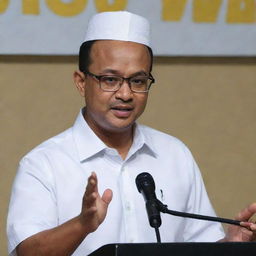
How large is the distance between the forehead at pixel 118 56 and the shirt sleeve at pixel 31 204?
35 cm

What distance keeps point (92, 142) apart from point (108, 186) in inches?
5.6

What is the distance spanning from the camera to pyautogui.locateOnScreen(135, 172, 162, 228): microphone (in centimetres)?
187

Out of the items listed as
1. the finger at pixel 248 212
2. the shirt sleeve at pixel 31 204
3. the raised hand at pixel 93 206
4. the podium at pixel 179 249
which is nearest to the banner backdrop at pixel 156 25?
the shirt sleeve at pixel 31 204

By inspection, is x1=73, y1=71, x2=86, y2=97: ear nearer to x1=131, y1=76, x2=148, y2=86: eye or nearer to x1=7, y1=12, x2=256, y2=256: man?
x1=7, y1=12, x2=256, y2=256: man

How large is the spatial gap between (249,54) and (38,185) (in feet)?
4.78

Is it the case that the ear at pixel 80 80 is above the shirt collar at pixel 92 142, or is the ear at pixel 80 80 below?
above

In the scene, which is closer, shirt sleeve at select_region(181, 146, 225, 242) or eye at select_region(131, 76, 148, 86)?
eye at select_region(131, 76, 148, 86)

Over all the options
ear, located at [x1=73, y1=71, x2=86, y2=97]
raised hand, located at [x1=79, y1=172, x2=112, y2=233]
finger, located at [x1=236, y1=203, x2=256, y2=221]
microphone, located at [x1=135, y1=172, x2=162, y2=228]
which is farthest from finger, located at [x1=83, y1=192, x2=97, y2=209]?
ear, located at [x1=73, y1=71, x2=86, y2=97]

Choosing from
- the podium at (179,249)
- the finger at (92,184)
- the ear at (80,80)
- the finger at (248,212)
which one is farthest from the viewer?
the ear at (80,80)

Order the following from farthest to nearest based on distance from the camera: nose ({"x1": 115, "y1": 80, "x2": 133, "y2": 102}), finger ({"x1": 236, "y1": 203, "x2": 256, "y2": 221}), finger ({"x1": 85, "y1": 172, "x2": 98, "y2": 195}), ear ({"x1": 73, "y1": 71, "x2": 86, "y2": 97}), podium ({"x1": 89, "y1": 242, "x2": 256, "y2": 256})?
ear ({"x1": 73, "y1": 71, "x2": 86, "y2": 97})
nose ({"x1": 115, "y1": 80, "x2": 133, "y2": 102})
finger ({"x1": 236, "y1": 203, "x2": 256, "y2": 221})
finger ({"x1": 85, "y1": 172, "x2": 98, "y2": 195})
podium ({"x1": 89, "y1": 242, "x2": 256, "y2": 256})

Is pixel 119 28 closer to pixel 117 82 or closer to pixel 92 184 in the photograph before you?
pixel 117 82

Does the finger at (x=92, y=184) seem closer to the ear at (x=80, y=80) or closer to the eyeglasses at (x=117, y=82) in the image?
the eyeglasses at (x=117, y=82)

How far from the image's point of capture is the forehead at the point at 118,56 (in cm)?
234

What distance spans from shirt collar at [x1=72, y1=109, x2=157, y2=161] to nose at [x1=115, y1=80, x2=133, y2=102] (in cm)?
18
